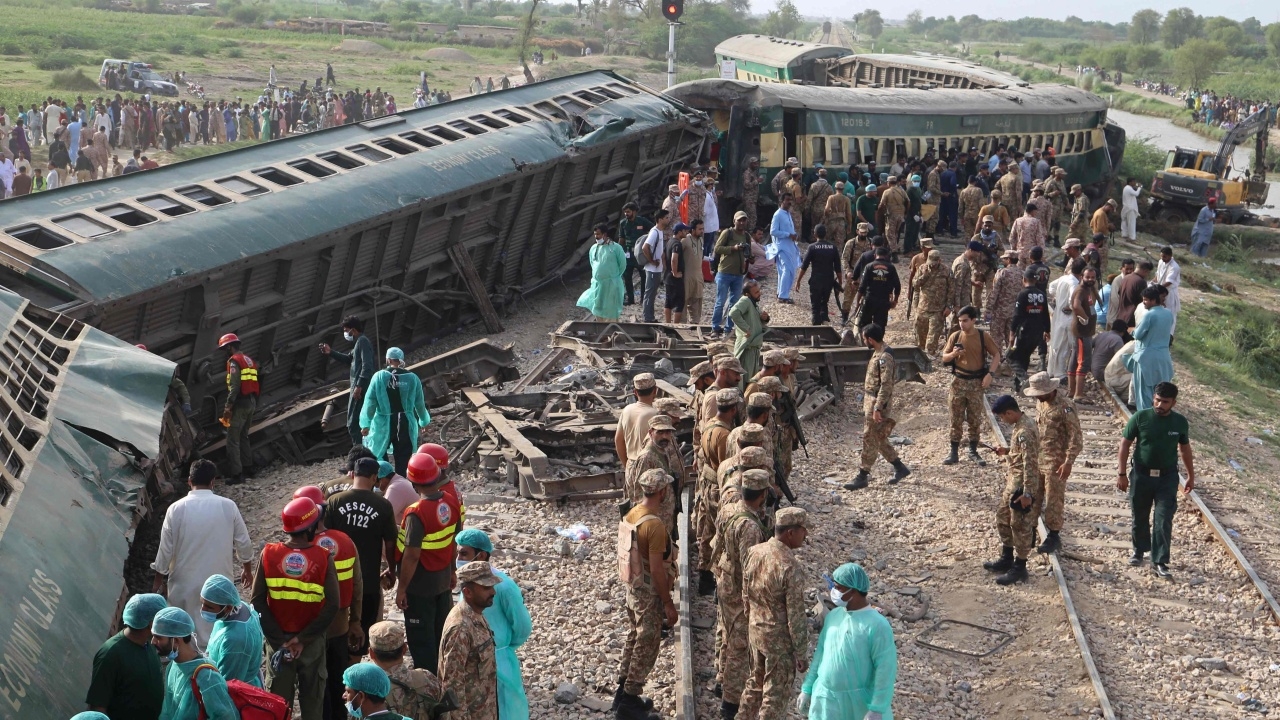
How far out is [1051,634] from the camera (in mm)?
9219

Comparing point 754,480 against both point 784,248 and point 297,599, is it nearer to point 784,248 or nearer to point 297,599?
point 297,599

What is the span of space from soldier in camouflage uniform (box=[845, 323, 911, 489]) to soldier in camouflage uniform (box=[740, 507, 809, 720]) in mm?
4885

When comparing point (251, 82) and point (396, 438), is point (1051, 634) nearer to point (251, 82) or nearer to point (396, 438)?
point (396, 438)

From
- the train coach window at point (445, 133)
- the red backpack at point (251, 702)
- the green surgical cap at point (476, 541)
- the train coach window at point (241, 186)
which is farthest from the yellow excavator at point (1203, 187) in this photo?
the red backpack at point (251, 702)

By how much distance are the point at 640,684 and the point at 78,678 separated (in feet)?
10.2

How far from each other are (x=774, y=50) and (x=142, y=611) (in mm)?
30252

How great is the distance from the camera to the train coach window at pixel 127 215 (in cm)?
1232

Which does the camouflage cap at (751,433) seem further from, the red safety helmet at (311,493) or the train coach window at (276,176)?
the train coach window at (276,176)

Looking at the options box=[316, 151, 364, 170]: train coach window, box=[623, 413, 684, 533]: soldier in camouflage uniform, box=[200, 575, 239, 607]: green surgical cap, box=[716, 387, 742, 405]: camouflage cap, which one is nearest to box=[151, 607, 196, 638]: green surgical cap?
box=[200, 575, 239, 607]: green surgical cap

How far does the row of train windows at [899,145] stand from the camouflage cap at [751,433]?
48.3ft

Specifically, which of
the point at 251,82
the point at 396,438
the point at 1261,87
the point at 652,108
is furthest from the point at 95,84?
the point at 1261,87

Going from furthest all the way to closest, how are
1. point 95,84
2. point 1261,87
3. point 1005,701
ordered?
point 1261,87, point 95,84, point 1005,701

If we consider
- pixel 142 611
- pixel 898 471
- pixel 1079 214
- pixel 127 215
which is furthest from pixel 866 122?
pixel 142 611

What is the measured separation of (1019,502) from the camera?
32.2 feet
